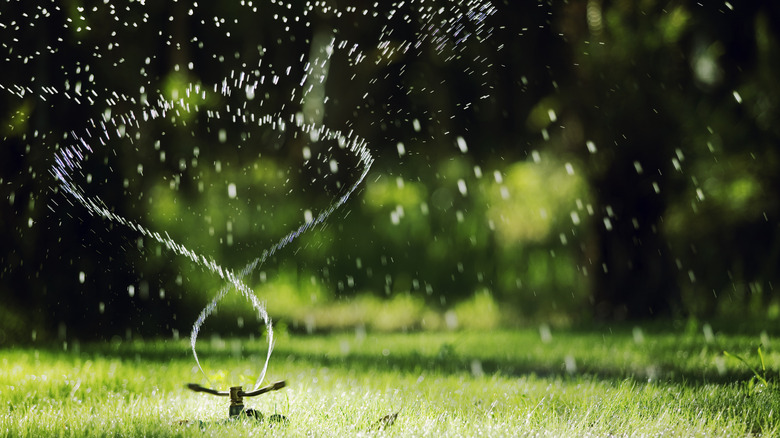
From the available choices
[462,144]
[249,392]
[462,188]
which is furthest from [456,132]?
[249,392]

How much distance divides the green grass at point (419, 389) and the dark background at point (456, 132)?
1667mm

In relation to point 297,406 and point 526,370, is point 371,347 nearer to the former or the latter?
point 526,370

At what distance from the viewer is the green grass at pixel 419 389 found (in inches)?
124

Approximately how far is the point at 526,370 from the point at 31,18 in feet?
18.4

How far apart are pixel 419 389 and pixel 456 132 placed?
17.1ft

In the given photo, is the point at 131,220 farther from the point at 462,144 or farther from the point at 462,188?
the point at 462,188

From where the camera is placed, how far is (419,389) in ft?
13.4

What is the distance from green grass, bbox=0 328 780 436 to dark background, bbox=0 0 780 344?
5.47ft

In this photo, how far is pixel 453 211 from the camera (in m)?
10.6

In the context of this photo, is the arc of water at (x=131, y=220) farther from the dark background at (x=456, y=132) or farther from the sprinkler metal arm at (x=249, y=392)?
the sprinkler metal arm at (x=249, y=392)

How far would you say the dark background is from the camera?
7.03 m

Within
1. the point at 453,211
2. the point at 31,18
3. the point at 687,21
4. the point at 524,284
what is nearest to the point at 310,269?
the point at 453,211

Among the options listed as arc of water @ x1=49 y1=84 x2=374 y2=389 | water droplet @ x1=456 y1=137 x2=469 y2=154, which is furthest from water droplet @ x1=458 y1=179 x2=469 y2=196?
arc of water @ x1=49 y1=84 x2=374 y2=389

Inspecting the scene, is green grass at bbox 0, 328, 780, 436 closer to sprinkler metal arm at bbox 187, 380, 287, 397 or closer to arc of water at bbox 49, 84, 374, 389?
sprinkler metal arm at bbox 187, 380, 287, 397
